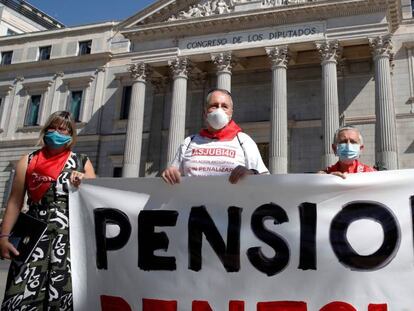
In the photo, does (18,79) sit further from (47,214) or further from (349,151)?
(349,151)

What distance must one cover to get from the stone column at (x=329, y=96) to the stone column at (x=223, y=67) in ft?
16.9

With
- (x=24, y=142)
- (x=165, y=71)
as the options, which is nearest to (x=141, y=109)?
(x=165, y=71)

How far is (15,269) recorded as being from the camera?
3.77 metres

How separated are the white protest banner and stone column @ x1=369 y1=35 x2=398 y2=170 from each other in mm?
18729

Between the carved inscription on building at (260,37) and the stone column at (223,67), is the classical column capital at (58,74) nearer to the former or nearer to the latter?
the carved inscription on building at (260,37)

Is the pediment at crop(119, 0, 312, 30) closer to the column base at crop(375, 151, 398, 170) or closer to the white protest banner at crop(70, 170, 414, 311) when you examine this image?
the column base at crop(375, 151, 398, 170)

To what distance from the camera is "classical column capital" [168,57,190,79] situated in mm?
27312

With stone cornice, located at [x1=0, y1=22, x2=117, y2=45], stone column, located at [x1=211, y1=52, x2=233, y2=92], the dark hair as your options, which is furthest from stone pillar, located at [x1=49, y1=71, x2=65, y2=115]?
the dark hair

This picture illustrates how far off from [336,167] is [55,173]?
2.75m

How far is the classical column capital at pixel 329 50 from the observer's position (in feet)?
78.8

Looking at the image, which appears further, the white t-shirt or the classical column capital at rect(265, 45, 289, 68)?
the classical column capital at rect(265, 45, 289, 68)

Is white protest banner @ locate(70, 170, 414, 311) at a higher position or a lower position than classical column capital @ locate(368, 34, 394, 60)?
lower

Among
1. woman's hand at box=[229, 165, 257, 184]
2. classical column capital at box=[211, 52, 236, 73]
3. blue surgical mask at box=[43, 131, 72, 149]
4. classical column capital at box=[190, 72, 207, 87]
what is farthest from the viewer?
classical column capital at box=[190, 72, 207, 87]

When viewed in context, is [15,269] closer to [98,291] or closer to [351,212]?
[98,291]
